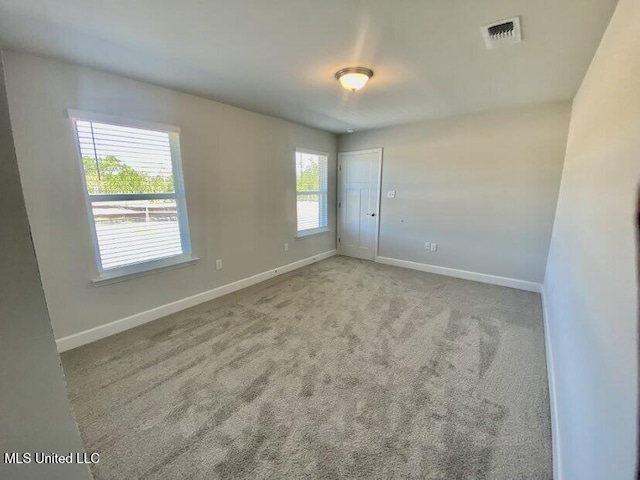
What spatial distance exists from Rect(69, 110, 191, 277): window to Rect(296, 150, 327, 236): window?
6.46 ft

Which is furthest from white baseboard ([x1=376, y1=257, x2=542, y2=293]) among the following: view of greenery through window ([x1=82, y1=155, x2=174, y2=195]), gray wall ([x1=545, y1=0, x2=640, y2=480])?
view of greenery through window ([x1=82, y1=155, x2=174, y2=195])

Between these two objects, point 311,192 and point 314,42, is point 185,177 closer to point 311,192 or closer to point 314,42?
point 314,42

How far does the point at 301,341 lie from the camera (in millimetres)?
2453

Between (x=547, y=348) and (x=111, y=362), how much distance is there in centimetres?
359

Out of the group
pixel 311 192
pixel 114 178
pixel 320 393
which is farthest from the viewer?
pixel 311 192

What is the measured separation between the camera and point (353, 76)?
227 cm

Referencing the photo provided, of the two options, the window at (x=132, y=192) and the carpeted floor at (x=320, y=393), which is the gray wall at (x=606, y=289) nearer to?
the carpeted floor at (x=320, y=393)

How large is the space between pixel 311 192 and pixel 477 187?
8.28 feet

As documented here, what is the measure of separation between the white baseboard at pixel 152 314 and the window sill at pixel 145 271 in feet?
1.28

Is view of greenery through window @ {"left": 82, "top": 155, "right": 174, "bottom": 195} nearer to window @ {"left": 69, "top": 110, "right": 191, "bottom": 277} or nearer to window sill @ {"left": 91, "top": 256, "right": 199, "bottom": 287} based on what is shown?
window @ {"left": 69, "top": 110, "right": 191, "bottom": 277}

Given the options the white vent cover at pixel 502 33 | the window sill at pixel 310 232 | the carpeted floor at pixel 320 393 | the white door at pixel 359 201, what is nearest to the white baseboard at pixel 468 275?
the white door at pixel 359 201

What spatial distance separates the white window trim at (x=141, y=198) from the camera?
2278 mm

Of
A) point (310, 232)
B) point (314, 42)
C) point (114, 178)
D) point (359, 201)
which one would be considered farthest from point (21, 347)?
point (359, 201)

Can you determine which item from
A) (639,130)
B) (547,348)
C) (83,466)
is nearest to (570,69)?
(639,130)
